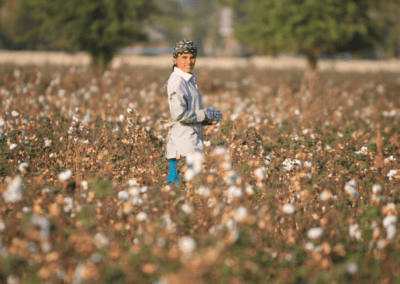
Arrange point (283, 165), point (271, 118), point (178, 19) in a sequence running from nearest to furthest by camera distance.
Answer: point (283, 165) < point (271, 118) < point (178, 19)

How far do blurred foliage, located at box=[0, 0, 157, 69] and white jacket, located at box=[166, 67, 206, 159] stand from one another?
35.7 feet

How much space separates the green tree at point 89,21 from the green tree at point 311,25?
3.83 m

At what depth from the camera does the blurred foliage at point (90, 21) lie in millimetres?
14641

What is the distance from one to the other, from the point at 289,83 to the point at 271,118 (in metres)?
7.14

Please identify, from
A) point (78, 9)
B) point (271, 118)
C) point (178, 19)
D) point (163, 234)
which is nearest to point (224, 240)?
point (163, 234)

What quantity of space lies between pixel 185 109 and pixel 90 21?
12.1 m

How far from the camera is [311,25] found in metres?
14.8

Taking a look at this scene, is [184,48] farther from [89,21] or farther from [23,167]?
[89,21]

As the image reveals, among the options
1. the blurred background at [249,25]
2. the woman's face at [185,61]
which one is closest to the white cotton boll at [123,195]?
the woman's face at [185,61]

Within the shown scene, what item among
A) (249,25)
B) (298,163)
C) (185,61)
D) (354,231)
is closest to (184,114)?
(185,61)

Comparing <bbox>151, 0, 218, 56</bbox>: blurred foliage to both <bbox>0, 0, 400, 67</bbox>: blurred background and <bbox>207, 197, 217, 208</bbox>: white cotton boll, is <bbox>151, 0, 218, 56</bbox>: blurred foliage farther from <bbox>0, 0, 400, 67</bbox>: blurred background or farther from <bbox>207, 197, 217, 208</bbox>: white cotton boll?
<bbox>207, 197, 217, 208</bbox>: white cotton boll

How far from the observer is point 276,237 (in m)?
3.43

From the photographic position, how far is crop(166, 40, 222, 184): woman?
410cm

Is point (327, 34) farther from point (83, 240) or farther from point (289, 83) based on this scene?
point (83, 240)
